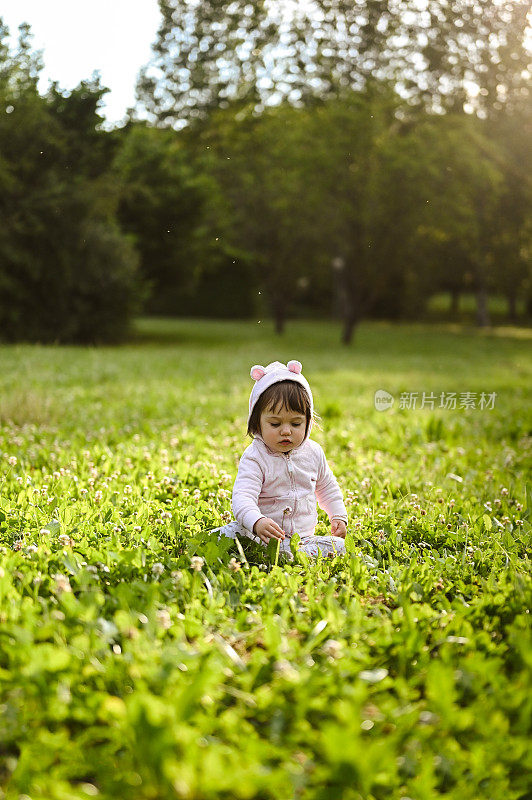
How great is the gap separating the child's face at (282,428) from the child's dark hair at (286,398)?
0.07 feet

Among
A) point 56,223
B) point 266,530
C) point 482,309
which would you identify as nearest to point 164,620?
point 266,530

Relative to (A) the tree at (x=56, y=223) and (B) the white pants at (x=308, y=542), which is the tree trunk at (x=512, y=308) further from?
(B) the white pants at (x=308, y=542)

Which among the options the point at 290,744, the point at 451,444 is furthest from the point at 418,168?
the point at 290,744

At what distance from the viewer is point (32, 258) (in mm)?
19328

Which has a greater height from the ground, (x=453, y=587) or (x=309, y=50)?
(x=309, y=50)

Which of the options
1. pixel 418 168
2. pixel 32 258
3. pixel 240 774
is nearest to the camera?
pixel 240 774

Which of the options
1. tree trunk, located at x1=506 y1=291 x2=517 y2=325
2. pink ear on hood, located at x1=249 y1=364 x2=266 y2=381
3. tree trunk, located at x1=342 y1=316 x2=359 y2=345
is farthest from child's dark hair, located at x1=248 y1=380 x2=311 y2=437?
tree trunk, located at x1=506 y1=291 x2=517 y2=325

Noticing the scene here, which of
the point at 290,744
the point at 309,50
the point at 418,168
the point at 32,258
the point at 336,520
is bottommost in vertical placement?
the point at 290,744

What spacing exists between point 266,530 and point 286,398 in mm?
674

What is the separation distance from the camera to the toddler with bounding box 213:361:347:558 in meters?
3.68

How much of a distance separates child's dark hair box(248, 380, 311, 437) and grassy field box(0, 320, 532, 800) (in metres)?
0.71

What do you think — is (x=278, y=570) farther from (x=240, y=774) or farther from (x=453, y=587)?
(x=240, y=774)

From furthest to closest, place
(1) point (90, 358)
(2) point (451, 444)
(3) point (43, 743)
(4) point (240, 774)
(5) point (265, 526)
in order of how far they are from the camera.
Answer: (1) point (90, 358) → (2) point (451, 444) → (5) point (265, 526) → (3) point (43, 743) → (4) point (240, 774)

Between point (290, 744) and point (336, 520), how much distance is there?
177cm
